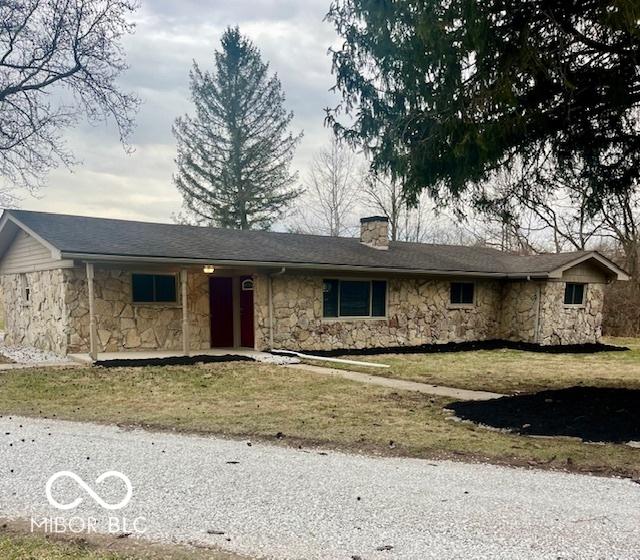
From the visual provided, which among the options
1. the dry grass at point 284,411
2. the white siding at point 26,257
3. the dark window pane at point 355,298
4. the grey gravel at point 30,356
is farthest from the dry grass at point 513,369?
the white siding at point 26,257

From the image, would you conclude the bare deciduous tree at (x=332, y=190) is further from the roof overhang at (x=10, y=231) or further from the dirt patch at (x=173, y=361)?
the dirt patch at (x=173, y=361)

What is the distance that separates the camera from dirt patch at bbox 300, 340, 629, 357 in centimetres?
1427

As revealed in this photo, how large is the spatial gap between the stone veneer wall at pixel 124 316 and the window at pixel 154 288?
0.49 ft

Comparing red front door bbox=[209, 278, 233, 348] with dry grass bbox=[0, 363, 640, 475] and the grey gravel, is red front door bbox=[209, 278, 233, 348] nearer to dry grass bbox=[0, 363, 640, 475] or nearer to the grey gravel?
dry grass bbox=[0, 363, 640, 475]

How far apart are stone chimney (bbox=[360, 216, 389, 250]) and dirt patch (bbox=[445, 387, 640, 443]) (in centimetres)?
970

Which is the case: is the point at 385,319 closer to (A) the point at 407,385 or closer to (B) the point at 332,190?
(A) the point at 407,385

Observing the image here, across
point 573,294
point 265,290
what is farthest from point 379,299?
point 573,294

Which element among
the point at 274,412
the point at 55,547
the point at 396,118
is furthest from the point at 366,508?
the point at 396,118

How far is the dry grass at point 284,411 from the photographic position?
512 centimetres

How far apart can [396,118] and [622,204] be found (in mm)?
4421

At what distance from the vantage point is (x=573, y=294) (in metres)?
17.3

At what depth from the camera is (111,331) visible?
39.8 ft

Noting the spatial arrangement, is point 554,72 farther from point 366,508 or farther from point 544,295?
point 544,295

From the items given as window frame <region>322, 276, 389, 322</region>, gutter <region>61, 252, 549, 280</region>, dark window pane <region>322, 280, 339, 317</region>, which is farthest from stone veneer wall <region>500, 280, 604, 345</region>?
dark window pane <region>322, 280, 339, 317</region>
